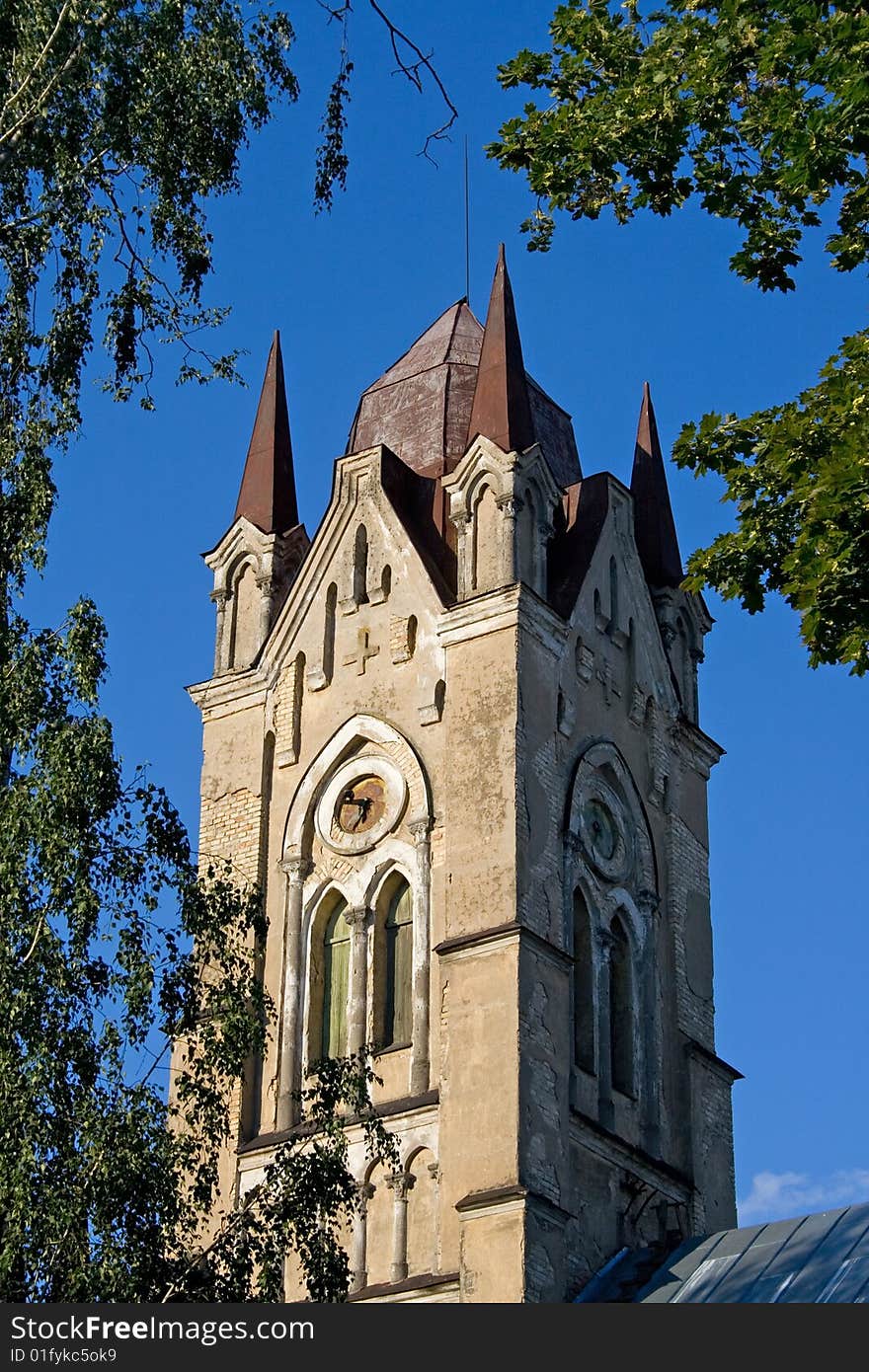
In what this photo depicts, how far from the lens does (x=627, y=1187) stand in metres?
32.2

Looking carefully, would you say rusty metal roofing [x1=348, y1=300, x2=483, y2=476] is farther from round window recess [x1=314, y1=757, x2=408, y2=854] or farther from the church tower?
round window recess [x1=314, y1=757, x2=408, y2=854]

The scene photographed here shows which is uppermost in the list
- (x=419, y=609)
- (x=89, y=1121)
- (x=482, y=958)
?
(x=419, y=609)

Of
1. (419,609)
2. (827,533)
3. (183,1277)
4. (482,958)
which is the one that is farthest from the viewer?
(419,609)

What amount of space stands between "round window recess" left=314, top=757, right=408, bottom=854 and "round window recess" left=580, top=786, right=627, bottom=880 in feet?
7.98

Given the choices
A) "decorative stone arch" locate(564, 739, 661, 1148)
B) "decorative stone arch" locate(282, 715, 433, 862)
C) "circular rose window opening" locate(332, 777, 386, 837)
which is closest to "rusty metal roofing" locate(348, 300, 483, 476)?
"decorative stone arch" locate(282, 715, 433, 862)

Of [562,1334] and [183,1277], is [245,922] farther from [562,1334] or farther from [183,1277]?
[562,1334]

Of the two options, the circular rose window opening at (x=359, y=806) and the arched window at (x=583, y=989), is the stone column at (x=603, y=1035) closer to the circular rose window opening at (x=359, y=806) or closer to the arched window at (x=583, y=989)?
the arched window at (x=583, y=989)

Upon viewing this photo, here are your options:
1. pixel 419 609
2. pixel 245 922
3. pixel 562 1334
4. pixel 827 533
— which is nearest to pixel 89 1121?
pixel 245 922

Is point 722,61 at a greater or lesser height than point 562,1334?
greater

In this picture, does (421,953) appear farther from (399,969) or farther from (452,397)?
(452,397)

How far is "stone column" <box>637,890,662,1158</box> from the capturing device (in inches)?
1320

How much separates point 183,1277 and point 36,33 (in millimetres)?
11624

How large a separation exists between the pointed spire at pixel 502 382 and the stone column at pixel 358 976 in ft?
21.0

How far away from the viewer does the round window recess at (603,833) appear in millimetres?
34219
